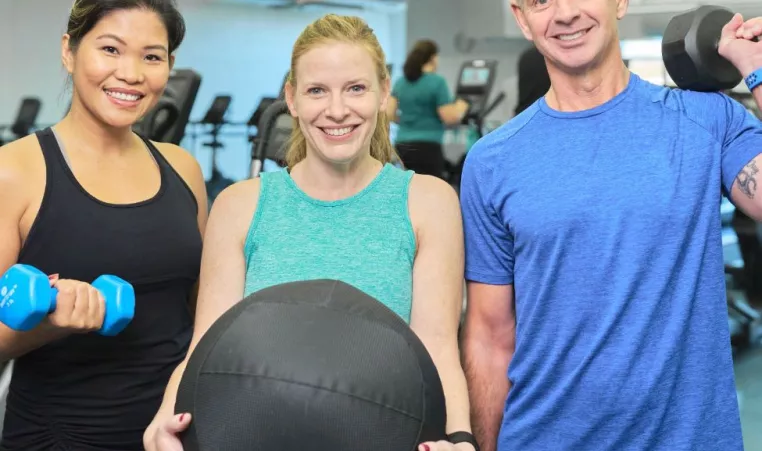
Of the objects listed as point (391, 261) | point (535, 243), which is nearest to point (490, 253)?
point (535, 243)

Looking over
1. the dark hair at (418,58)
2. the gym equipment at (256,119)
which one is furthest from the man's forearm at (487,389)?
the dark hair at (418,58)

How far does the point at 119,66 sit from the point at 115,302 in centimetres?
48

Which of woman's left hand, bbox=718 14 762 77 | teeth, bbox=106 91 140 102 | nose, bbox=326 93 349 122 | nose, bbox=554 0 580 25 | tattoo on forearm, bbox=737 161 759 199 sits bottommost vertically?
tattoo on forearm, bbox=737 161 759 199

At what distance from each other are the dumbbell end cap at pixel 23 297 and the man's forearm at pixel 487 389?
0.72 m

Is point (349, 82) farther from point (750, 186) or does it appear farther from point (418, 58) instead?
point (418, 58)

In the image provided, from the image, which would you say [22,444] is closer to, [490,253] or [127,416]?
[127,416]

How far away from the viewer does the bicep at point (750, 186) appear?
1312 millimetres

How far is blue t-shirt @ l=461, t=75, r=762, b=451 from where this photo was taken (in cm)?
133

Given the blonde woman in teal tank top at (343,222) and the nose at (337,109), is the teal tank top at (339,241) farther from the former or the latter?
the nose at (337,109)

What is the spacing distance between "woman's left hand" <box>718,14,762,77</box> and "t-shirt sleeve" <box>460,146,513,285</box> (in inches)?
16.5

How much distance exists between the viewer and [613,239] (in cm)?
134

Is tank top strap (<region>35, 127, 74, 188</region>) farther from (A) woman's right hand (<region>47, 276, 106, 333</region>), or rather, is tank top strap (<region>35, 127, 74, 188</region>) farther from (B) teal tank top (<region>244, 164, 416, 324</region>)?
(B) teal tank top (<region>244, 164, 416, 324</region>)

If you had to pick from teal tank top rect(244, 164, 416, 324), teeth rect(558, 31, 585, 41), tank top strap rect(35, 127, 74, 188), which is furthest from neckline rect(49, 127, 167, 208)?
teeth rect(558, 31, 585, 41)

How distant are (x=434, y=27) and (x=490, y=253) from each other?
24.3 feet
